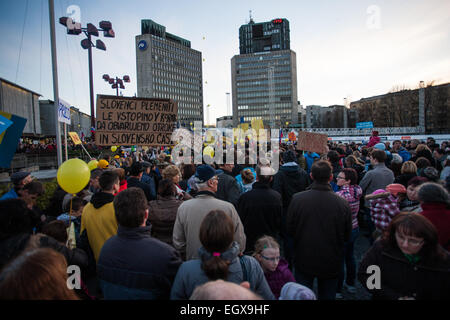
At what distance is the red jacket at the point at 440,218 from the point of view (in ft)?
7.77

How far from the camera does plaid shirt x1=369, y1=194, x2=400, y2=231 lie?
3.08 meters

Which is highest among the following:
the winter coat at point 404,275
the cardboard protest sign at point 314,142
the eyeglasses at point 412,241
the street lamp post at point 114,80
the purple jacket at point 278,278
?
the street lamp post at point 114,80

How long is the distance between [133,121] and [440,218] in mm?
5798

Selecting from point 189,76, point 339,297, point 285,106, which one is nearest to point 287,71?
point 285,106

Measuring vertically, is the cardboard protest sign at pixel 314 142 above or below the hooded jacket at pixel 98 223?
above

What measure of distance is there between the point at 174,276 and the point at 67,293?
0.85 metres

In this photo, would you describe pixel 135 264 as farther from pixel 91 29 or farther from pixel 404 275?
pixel 91 29

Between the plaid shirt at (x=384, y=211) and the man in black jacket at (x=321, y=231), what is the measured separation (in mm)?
549

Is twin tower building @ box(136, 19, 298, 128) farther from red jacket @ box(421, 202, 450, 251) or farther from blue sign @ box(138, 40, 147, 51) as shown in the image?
red jacket @ box(421, 202, 450, 251)

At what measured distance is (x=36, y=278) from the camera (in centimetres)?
118

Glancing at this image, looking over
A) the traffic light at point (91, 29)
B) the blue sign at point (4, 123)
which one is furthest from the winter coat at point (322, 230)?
the traffic light at point (91, 29)

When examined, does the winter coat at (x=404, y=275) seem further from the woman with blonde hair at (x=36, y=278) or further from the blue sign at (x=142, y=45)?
the blue sign at (x=142, y=45)

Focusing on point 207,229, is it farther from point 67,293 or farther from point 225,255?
point 67,293

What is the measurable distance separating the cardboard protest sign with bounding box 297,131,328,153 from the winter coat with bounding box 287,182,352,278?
466cm
